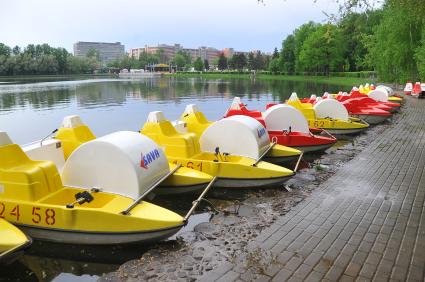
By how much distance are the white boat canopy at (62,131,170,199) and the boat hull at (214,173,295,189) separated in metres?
2.59

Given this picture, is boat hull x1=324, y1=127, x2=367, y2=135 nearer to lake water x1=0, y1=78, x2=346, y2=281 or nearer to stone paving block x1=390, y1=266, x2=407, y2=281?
lake water x1=0, y1=78, x2=346, y2=281

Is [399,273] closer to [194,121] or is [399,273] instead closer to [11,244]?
[11,244]

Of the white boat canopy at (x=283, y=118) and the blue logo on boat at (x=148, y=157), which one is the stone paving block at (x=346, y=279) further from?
the white boat canopy at (x=283, y=118)

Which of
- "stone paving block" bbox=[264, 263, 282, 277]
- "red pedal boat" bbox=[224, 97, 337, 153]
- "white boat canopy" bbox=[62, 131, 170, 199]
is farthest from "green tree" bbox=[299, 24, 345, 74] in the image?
"stone paving block" bbox=[264, 263, 282, 277]

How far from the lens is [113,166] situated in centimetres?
739

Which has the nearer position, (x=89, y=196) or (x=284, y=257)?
(x=284, y=257)

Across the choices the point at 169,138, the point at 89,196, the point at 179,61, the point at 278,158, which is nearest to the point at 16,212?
the point at 89,196

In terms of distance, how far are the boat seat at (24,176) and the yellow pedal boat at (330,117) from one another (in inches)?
485

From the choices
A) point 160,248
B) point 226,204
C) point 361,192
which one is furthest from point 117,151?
point 361,192

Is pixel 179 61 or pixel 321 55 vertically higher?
pixel 179 61

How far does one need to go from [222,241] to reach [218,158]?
13.0ft

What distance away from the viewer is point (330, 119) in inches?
685

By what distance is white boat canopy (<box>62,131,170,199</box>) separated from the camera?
24.1 feet

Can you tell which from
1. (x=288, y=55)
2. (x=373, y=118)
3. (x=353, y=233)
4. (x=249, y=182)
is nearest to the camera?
(x=353, y=233)
